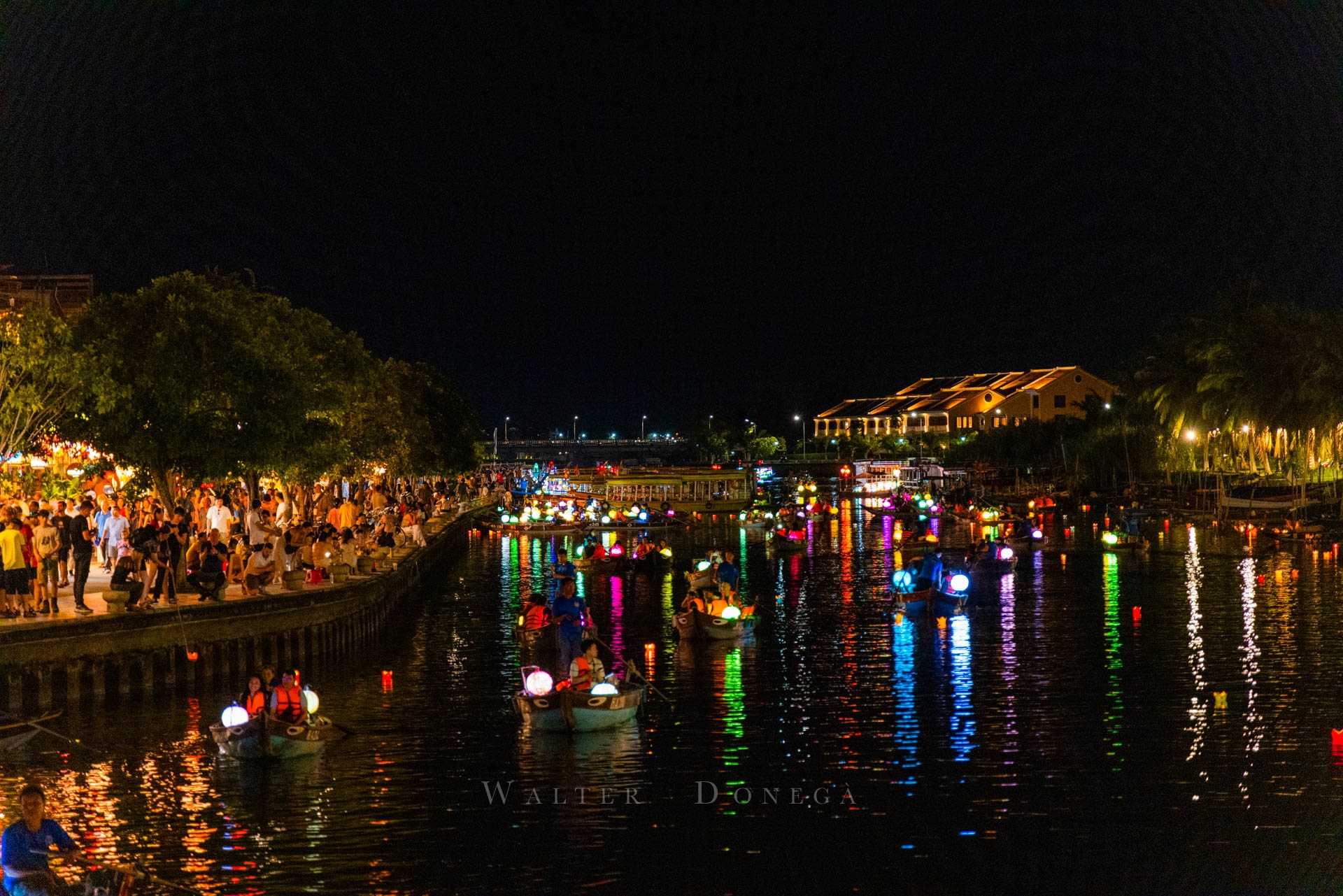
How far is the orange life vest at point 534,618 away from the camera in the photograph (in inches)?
1777

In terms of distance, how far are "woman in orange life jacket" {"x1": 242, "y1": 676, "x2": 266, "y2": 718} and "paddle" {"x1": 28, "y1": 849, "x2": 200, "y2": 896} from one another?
20.2ft

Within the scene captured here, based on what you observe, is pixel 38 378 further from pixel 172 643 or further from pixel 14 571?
pixel 172 643

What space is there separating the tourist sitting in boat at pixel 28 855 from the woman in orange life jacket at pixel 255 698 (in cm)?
972

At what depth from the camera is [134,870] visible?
18516mm

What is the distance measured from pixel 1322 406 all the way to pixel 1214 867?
7329 centimetres

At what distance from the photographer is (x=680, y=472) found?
15512 cm

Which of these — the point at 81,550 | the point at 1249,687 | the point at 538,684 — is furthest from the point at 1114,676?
the point at 81,550

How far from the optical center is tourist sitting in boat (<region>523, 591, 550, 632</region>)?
4509 cm

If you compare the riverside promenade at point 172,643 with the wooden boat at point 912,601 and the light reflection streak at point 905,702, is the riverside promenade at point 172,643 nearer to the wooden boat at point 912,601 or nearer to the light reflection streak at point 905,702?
the light reflection streak at point 905,702

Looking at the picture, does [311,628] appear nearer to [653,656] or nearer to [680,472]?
[653,656]

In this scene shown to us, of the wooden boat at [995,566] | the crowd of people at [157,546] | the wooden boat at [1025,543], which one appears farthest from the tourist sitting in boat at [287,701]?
the wooden boat at [1025,543]

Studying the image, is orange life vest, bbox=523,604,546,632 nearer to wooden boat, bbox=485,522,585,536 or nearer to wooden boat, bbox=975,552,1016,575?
wooden boat, bbox=975,552,1016,575

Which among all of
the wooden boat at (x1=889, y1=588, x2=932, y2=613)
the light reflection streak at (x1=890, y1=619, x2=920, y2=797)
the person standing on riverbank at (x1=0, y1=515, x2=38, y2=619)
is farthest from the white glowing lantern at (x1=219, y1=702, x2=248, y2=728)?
the wooden boat at (x1=889, y1=588, x2=932, y2=613)

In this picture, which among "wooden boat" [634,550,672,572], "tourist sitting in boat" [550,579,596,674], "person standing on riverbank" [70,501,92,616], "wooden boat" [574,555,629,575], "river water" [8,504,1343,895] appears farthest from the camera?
"wooden boat" [574,555,629,575]
